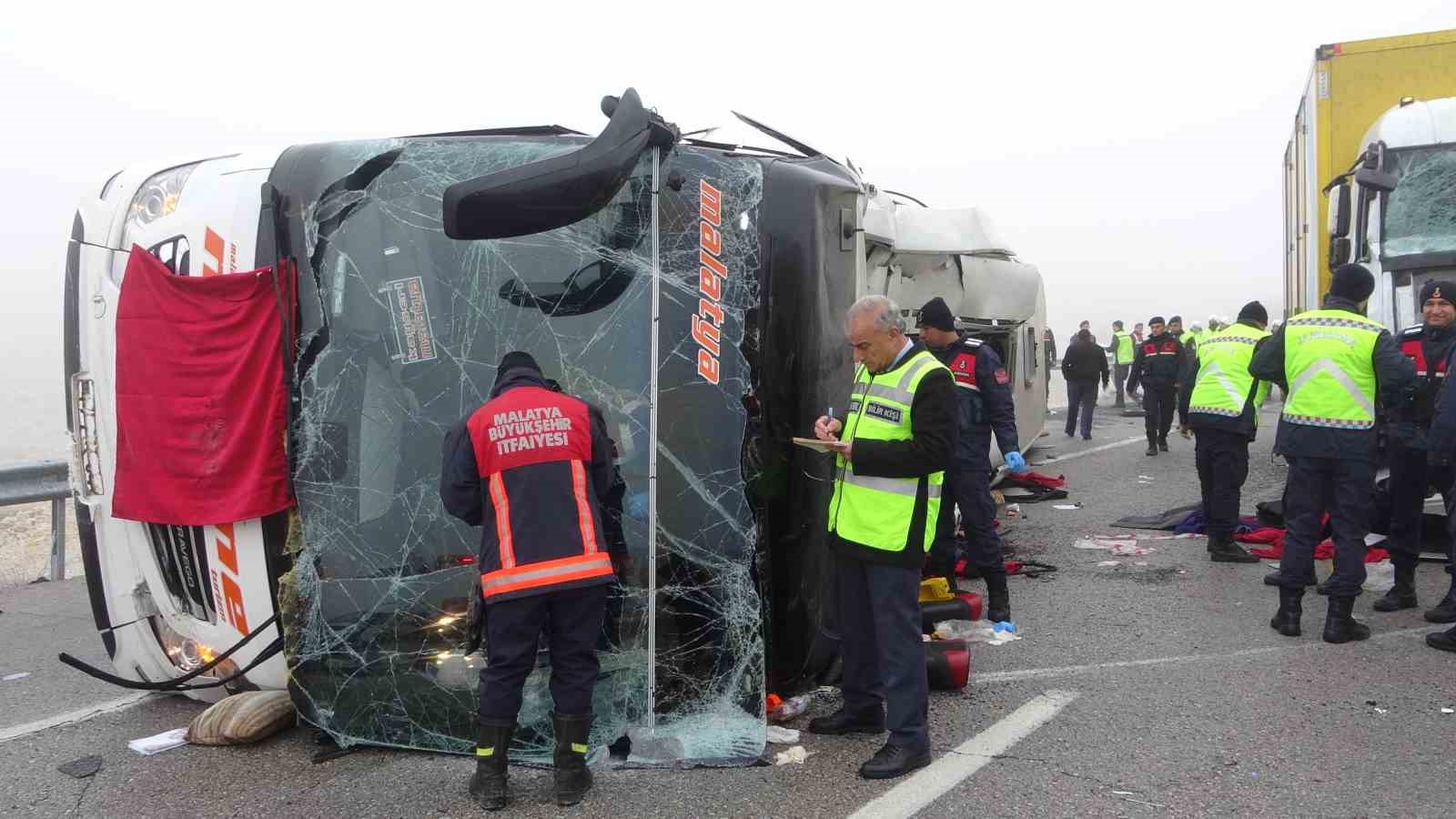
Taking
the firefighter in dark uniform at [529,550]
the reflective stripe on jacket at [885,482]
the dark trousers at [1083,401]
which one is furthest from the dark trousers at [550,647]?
the dark trousers at [1083,401]

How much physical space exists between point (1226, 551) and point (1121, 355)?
14.4 metres

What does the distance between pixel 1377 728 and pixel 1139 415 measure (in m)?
15.9

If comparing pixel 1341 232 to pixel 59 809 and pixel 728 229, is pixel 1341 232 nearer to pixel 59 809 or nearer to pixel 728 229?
pixel 728 229

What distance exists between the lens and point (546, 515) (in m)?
3.45

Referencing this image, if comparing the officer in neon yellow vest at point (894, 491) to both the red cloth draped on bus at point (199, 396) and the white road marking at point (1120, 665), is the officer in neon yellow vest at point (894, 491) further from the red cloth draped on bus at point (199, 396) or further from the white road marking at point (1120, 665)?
the red cloth draped on bus at point (199, 396)

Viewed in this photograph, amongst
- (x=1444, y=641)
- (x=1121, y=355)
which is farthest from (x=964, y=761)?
(x=1121, y=355)

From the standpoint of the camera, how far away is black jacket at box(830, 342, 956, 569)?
3656mm

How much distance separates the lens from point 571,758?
351cm

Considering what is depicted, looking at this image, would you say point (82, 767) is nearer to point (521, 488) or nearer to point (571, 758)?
point (571, 758)

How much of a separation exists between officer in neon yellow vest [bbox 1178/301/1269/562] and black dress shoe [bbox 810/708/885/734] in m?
3.94

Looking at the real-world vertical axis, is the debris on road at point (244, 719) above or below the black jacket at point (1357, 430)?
below

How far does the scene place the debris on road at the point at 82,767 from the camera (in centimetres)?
385

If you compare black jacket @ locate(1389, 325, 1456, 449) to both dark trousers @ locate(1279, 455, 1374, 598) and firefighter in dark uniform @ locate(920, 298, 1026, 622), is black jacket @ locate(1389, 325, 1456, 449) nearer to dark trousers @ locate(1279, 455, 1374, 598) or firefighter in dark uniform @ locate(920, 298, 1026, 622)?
dark trousers @ locate(1279, 455, 1374, 598)

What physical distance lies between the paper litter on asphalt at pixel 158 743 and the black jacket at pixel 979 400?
13.0ft
